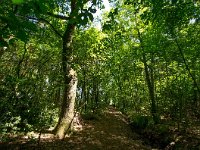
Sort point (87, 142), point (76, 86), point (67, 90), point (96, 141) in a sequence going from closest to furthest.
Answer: point (87, 142) < point (67, 90) < point (96, 141) < point (76, 86)

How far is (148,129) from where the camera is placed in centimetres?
1664

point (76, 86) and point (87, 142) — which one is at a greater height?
point (76, 86)

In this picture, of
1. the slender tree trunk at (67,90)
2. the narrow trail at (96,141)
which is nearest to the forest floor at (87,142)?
the narrow trail at (96,141)

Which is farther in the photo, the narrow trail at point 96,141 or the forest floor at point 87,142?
the narrow trail at point 96,141

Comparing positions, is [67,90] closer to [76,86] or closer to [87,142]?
[76,86]

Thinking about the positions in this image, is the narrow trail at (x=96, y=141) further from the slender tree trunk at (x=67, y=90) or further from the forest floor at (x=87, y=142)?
the slender tree trunk at (x=67, y=90)

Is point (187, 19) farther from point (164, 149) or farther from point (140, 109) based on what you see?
point (140, 109)

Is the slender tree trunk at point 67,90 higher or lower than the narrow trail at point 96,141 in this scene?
higher

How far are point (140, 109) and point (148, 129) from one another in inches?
412

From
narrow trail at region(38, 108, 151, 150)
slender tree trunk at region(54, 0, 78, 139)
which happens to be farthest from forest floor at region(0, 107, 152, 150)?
slender tree trunk at region(54, 0, 78, 139)

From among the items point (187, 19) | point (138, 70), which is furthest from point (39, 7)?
point (138, 70)

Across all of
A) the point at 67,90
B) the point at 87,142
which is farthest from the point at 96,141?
the point at 67,90

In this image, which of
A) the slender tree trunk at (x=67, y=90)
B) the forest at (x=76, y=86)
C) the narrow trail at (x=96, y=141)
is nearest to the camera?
the forest at (x=76, y=86)

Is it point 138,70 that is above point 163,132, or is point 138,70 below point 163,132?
above
